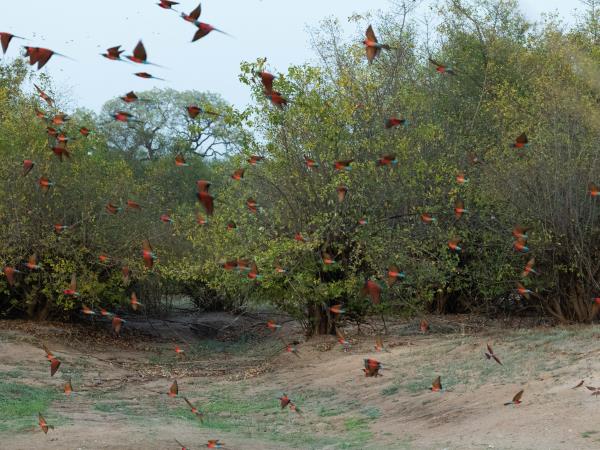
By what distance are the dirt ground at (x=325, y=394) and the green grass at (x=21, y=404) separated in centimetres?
3

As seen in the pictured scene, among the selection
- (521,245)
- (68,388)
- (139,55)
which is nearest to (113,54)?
(139,55)

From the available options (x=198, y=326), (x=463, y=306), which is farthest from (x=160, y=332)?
(x=463, y=306)

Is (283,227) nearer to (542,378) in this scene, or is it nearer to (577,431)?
(542,378)

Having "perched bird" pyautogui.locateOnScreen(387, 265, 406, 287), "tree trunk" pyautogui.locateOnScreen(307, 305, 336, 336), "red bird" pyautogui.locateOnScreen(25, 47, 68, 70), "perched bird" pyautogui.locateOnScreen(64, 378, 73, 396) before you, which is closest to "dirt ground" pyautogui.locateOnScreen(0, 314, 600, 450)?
"perched bird" pyautogui.locateOnScreen(64, 378, 73, 396)

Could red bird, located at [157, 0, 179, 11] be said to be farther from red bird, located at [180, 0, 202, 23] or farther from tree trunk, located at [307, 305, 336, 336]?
tree trunk, located at [307, 305, 336, 336]

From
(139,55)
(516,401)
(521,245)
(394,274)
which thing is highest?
(139,55)

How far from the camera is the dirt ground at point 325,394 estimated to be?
1067 cm

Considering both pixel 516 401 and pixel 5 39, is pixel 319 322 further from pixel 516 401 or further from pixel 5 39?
pixel 5 39

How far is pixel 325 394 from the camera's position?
→ 50.4 ft

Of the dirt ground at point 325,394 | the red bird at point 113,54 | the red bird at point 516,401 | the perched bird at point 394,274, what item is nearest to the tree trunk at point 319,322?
the dirt ground at point 325,394

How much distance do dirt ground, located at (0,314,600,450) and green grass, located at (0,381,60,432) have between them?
0.10 feet

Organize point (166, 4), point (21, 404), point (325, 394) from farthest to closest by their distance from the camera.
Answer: point (325, 394) → point (21, 404) → point (166, 4)

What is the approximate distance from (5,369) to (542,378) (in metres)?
11.2

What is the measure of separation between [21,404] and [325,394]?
5.23 meters
